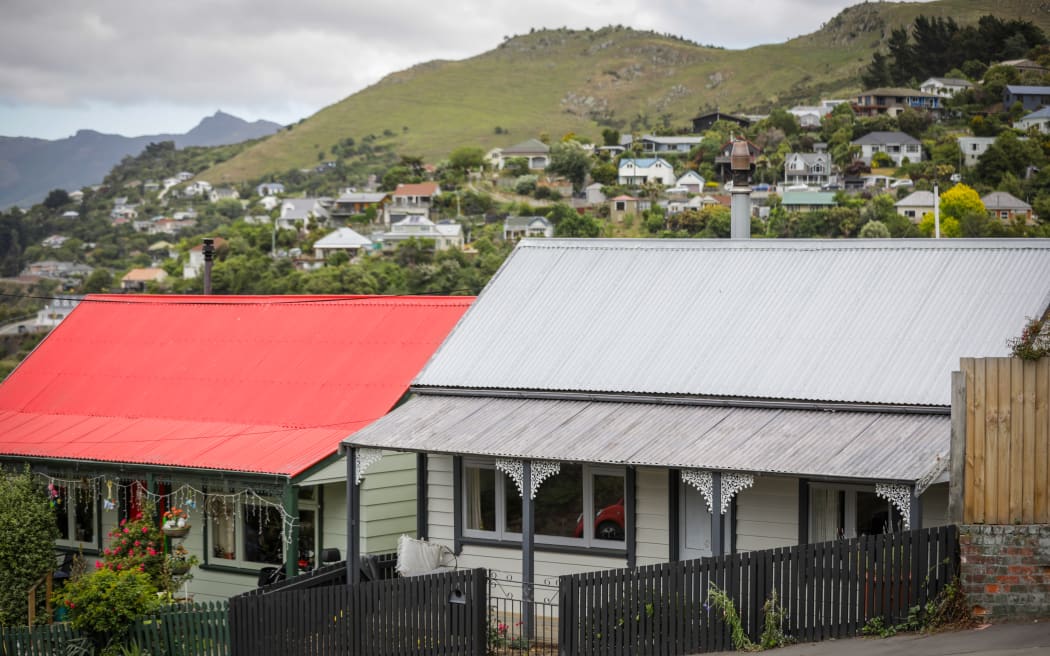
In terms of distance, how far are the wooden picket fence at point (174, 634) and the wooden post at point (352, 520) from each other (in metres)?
2.03

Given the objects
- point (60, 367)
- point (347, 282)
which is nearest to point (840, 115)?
point (347, 282)

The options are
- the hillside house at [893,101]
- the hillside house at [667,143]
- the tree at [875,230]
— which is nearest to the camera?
the tree at [875,230]

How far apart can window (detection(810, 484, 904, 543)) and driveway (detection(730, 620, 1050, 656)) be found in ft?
9.90

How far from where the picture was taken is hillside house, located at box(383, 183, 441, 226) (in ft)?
533

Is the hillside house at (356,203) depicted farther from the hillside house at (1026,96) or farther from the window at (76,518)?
the window at (76,518)

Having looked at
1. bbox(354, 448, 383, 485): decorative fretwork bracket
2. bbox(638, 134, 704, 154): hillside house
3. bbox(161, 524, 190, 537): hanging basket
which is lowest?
bbox(161, 524, 190, 537): hanging basket

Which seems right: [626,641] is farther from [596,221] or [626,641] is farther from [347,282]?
[596,221]

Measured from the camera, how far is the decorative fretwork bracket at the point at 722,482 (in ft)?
49.8

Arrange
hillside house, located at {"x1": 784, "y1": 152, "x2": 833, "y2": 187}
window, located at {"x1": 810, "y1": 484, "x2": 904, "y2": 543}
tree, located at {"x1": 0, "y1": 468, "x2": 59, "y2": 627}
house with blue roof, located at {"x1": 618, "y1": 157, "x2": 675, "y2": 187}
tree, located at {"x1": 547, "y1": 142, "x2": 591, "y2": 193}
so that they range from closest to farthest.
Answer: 1. window, located at {"x1": 810, "y1": 484, "x2": 904, "y2": 543}
2. tree, located at {"x1": 0, "y1": 468, "x2": 59, "y2": 627}
3. hillside house, located at {"x1": 784, "y1": 152, "x2": 833, "y2": 187}
4. house with blue roof, located at {"x1": 618, "y1": 157, "x2": 675, "y2": 187}
5. tree, located at {"x1": 547, "y1": 142, "x2": 591, "y2": 193}

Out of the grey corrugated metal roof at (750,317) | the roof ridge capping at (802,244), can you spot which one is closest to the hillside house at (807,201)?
the roof ridge capping at (802,244)

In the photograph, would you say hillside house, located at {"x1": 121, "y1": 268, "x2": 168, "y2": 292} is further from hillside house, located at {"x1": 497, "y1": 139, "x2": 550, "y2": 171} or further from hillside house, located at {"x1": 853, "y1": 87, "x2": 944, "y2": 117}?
hillside house, located at {"x1": 853, "y1": 87, "x2": 944, "y2": 117}

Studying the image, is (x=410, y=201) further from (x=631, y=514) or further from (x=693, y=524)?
(x=693, y=524)

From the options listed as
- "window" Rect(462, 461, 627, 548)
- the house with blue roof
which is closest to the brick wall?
"window" Rect(462, 461, 627, 548)

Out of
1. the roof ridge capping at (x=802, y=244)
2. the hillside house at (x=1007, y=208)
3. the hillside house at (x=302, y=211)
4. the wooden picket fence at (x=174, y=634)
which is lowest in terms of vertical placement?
the wooden picket fence at (x=174, y=634)
